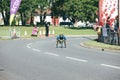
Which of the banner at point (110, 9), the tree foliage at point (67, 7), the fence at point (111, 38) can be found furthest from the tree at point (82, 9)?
the fence at point (111, 38)

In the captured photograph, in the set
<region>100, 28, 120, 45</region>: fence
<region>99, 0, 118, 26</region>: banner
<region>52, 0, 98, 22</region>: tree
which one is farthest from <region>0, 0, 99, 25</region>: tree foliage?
<region>100, 28, 120, 45</region>: fence

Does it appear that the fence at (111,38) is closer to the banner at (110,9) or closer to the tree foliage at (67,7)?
the banner at (110,9)

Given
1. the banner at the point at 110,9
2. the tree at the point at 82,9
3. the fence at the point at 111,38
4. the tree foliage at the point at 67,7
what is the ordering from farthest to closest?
the tree foliage at the point at 67,7 < the tree at the point at 82,9 < the banner at the point at 110,9 < the fence at the point at 111,38

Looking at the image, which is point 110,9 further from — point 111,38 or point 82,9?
point 82,9

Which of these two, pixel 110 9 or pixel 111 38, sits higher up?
pixel 110 9

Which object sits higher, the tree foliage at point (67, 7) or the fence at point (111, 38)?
the tree foliage at point (67, 7)

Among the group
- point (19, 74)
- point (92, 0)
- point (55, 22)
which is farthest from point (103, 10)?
point (55, 22)

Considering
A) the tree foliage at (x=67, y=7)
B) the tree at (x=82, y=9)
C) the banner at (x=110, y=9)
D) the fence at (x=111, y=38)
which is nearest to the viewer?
the fence at (x=111, y=38)

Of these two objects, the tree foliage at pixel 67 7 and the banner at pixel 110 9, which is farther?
the tree foliage at pixel 67 7

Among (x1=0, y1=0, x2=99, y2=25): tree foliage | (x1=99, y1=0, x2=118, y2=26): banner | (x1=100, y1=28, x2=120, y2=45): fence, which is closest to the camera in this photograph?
(x1=100, y1=28, x2=120, y2=45): fence

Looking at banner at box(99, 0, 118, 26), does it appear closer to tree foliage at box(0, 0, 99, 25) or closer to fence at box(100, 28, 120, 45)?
fence at box(100, 28, 120, 45)

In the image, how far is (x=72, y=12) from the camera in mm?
77750

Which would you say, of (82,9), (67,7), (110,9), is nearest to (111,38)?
(110,9)

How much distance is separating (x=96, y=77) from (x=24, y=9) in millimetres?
71124
